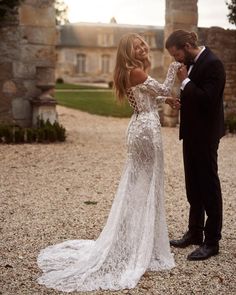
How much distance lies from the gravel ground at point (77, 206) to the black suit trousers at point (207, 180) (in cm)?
27

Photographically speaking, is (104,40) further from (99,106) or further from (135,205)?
(135,205)

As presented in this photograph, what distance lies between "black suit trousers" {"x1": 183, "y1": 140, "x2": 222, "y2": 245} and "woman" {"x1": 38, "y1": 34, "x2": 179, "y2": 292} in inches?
12.9

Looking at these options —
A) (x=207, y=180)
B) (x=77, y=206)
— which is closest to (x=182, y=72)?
(x=207, y=180)

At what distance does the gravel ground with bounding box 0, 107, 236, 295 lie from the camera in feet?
12.2

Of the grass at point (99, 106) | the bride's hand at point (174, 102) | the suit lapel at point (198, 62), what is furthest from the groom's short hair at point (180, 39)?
the grass at point (99, 106)

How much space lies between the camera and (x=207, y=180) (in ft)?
13.6

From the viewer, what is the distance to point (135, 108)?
159 inches

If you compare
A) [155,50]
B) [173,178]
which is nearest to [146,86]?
[173,178]

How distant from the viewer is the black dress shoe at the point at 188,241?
176 inches

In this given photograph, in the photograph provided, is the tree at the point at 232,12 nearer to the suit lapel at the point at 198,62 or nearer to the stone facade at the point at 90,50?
the suit lapel at the point at 198,62

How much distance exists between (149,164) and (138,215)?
0.41 metres

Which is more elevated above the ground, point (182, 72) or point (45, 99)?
point (182, 72)

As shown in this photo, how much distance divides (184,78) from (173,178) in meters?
3.52

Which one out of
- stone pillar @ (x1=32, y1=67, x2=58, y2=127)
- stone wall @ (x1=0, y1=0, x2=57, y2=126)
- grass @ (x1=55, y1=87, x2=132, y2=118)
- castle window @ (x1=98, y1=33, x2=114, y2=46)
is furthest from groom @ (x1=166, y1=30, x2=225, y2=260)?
castle window @ (x1=98, y1=33, x2=114, y2=46)
